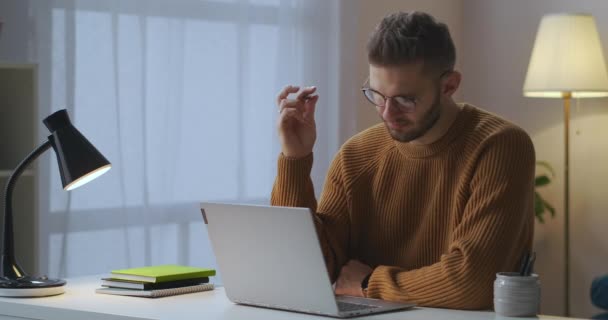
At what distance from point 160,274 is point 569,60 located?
8.40 ft

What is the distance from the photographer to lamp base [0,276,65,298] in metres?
2.32

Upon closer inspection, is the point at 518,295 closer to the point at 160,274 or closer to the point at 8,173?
the point at 160,274

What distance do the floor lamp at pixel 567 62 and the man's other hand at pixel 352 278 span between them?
2.22 m

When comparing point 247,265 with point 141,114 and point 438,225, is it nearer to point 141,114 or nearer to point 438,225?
point 438,225

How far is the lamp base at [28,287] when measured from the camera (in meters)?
2.32

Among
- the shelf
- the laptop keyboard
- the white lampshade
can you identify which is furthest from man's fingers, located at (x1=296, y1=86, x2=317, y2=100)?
the white lampshade

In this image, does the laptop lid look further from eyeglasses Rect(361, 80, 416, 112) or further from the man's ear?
the man's ear

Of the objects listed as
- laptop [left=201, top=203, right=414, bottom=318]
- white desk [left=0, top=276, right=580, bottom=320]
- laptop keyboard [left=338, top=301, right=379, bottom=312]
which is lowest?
white desk [left=0, top=276, right=580, bottom=320]

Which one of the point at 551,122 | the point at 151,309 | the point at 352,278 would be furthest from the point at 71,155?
the point at 551,122

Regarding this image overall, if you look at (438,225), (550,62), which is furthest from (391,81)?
(550,62)

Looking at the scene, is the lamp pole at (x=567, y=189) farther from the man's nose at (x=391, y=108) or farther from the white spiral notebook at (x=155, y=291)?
the white spiral notebook at (x=155, y=291)

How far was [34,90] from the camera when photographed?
3078 millimetres

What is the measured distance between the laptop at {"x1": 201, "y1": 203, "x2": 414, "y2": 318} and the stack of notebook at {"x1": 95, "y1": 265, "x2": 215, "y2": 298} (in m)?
0.21

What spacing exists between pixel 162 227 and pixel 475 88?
6.44 ft
